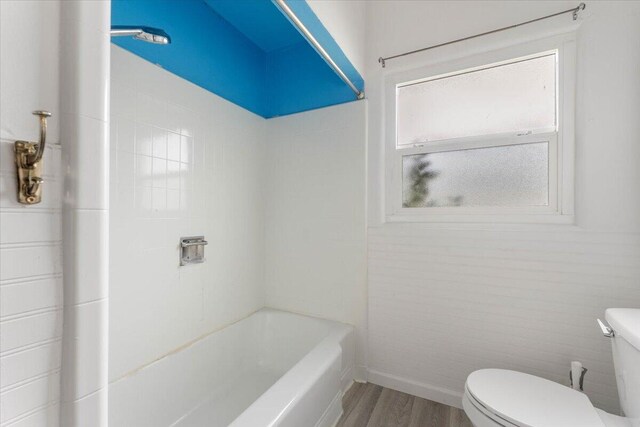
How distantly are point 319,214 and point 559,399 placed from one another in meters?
1.51

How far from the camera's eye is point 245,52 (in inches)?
80.5

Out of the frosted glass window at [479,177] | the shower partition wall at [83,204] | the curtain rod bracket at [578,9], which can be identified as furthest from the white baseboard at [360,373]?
the curtain rod bracket at [578,9]

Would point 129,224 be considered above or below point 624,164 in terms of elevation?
below

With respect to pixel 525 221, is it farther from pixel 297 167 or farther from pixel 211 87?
pixel 211 87

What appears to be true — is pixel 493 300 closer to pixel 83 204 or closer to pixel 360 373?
pixel 360 373

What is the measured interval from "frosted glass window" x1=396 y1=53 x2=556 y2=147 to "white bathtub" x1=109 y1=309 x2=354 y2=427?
1.41m

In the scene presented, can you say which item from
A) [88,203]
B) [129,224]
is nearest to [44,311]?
[88,203]

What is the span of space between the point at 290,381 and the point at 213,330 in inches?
31.2

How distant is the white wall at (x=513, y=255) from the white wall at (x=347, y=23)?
0.09 meters

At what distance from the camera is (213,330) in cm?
180

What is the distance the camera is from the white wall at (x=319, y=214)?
1.91 metres

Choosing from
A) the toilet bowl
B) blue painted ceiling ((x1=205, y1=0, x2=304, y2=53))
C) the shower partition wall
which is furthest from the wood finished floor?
blue painted ceiling ((x1=205, y1=0, x2=304, y2=53))

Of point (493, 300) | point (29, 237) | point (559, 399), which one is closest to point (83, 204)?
point (29, 237)

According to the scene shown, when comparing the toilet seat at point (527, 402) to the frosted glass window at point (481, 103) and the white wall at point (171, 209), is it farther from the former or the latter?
the white wall at point (171, 209)
